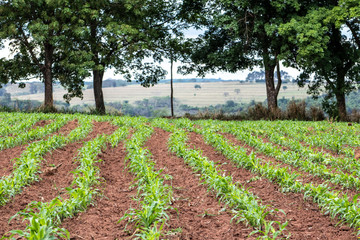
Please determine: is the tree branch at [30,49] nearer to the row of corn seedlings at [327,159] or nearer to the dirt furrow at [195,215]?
the row of corn seedlings at [327,159]

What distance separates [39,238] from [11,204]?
2030 millimetres

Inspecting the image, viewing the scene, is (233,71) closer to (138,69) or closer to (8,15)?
(138,69)

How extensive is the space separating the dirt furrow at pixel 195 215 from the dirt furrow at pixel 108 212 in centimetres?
67

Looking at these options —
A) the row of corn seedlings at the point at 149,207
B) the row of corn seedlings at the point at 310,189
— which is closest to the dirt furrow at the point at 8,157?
the row of corn seedlings at the point at 149,207

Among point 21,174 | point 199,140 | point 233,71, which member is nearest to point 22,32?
point 233,71

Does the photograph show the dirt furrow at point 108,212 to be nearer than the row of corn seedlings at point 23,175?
Yes

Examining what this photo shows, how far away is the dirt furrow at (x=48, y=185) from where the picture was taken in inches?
186

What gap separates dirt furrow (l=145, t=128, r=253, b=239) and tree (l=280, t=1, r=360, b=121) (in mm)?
13422

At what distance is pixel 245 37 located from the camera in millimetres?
21016

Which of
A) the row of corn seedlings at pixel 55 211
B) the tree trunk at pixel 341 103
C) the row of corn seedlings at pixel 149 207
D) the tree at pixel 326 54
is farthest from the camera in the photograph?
the tree trunk at pixel 341 103

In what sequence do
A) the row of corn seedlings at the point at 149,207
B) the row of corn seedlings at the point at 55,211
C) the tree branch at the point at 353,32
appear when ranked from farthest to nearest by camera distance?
the tree branch at the point at 353,32, the row of corn seedlings at the point at 149,207, the row of corn seedlings at the point at 55,211

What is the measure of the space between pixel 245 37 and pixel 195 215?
17.9 meters

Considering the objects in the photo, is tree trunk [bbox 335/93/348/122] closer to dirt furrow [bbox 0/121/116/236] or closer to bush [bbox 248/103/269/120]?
bush [bbox 248/103/269/120]

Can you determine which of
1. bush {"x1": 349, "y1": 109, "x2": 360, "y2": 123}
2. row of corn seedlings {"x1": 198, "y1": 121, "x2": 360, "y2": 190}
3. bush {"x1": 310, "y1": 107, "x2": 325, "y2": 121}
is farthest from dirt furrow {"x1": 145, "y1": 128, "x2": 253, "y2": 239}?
bush {"x1": 349, "y1": 109, "x2": 360, "y2": 123}
